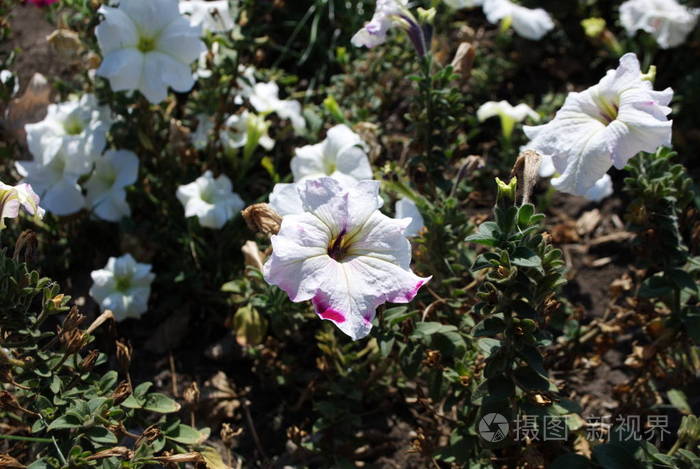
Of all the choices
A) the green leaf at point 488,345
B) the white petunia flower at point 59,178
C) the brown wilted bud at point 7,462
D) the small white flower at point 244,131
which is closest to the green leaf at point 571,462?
the green leaf at point 488,345

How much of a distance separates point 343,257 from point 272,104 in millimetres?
1202

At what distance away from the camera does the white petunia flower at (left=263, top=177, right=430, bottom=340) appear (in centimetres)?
155

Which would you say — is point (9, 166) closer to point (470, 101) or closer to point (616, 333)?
point (470, 101)

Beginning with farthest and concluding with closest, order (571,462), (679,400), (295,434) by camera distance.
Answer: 1. (679,400)
2. (295,434)
3. (571,462)

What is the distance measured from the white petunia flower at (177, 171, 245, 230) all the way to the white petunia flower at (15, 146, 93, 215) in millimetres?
353

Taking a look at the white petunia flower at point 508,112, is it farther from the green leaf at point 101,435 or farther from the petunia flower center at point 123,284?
the green leaf at point 101,435

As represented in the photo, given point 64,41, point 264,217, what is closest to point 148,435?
point 264,217

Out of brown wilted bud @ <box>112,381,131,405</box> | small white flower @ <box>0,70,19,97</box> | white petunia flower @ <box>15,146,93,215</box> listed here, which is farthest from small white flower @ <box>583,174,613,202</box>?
small white flower @ <box>0,70,19,97</box>

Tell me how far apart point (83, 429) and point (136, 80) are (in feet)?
3.81

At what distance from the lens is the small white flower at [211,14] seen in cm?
253

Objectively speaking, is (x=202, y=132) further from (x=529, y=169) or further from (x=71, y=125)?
(x=529, y=169)

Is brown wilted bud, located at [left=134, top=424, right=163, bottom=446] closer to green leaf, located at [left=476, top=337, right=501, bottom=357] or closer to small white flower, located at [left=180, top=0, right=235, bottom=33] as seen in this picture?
green leaf, located at [left=476, top=337, right=501, bottom=357]

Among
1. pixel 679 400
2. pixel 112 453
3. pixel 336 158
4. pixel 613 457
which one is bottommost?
pixel 679 400

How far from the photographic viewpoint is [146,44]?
2312mm
